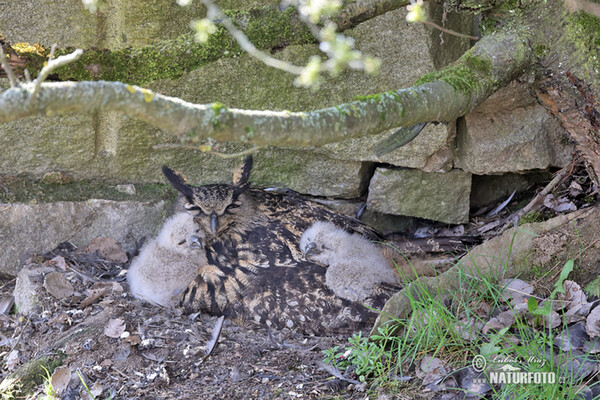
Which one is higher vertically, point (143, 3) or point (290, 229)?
point (143, 3)

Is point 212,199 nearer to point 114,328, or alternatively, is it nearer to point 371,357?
point 114,328

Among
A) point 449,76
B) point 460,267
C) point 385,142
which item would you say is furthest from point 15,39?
point 460,267

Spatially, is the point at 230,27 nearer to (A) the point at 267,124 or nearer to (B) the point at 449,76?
(B) the point at 449,76

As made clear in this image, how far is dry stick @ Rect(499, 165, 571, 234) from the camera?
167 inches

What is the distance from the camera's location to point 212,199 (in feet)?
13.6

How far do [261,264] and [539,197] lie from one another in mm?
2181

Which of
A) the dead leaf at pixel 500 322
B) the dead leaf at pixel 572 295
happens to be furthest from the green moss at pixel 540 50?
the dead leaf at pixel 500 322

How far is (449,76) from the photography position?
3119 mm

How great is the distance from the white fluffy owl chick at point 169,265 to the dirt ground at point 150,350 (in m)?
0.11

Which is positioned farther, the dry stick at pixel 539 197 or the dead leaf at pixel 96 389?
the dry stick at pixel 539 197

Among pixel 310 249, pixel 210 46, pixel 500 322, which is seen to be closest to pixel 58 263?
pixel 310 249

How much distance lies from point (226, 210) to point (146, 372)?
1319 millimetres

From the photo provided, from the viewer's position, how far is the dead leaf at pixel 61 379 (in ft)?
10.9

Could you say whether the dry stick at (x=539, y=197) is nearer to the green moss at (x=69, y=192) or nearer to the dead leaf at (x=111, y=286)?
the green moss at (x=69, y=192)
